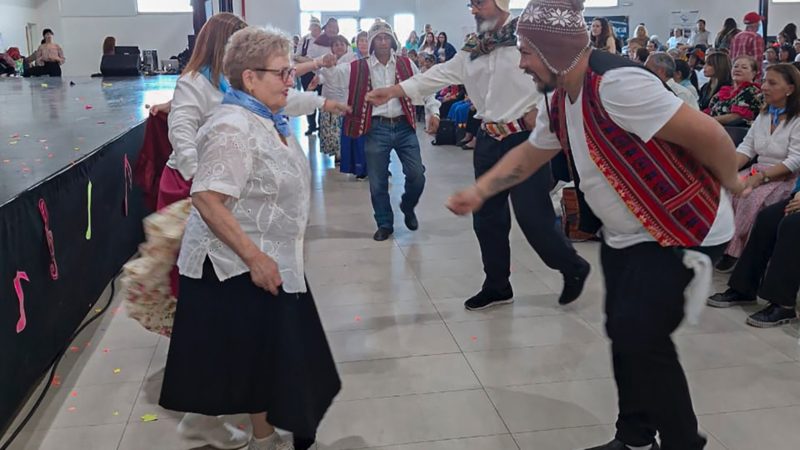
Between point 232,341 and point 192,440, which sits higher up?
point 232,341

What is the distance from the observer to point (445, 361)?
3.13m

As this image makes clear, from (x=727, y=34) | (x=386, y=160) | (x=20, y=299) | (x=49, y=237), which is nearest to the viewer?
(x=20, y=299)

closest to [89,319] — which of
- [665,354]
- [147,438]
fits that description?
[147,438]

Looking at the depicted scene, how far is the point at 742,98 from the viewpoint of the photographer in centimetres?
516

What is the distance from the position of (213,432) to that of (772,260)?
2624mm

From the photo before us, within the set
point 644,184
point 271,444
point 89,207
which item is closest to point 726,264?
point 644,184

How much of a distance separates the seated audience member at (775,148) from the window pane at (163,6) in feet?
64.3

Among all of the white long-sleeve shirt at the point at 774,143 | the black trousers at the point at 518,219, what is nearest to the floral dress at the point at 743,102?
the white long-sleeve shirt at the point at 774,143

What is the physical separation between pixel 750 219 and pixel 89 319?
11.0 ft

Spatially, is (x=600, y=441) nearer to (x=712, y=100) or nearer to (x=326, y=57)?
(x=326, y=57)

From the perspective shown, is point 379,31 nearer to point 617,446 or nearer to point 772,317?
point 772,317

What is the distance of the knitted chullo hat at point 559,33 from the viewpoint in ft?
6.27

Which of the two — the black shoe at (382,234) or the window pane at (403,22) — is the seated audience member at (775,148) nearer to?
the black shoe at (382,234)

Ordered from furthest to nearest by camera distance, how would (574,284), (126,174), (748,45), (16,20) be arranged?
(16,20) → (748,45) → (126,174) → (574,284)
